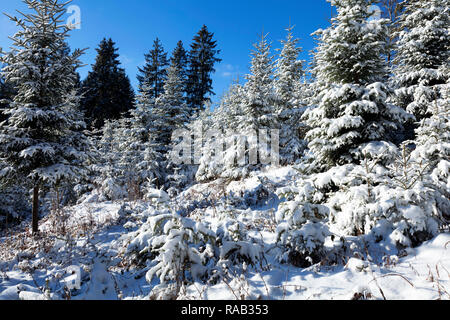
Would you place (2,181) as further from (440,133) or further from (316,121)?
(440,133)

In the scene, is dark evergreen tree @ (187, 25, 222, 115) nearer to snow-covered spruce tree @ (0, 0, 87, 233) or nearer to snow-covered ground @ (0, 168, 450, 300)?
snow-covered spruce tree @ (0, 0, 87, 233)

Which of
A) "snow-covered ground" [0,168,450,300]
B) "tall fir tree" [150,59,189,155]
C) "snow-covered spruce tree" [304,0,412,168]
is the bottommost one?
"snow-covered ground" [0,168,450,300]

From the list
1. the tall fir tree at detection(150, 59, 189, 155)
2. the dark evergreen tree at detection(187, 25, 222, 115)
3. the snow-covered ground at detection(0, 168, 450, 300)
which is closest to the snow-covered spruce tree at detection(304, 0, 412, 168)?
the snow-covered ground at detection(0, 168, 450, 300)

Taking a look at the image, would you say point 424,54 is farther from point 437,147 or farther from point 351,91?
point 437,147

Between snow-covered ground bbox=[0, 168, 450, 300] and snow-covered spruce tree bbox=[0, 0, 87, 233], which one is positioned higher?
snow-covered spruce tree bbox=[0, 0, 87, 233]

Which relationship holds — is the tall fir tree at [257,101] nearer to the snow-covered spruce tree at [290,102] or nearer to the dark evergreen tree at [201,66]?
the snow-covered spruce tree at [290,102]

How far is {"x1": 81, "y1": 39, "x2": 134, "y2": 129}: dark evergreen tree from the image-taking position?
33.4m

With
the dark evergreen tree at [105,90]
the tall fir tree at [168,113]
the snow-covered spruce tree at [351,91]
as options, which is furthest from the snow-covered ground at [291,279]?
the dark evergreen tree at [105,90]

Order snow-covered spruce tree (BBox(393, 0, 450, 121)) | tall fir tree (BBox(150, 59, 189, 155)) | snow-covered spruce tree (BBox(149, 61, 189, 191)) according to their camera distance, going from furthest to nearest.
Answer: tall fir tree (BBox(150, 59, 189, 155)), snow-covered spruce tree (BBox(149, 61, 189, 191)), snow-covered spruce tree (BBox(393, 0, 450, 121))

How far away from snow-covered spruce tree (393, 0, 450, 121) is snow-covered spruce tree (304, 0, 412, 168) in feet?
21.7

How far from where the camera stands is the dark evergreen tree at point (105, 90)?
110 feet

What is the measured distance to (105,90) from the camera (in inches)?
1336

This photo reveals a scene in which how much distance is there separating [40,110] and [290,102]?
45.3ft
